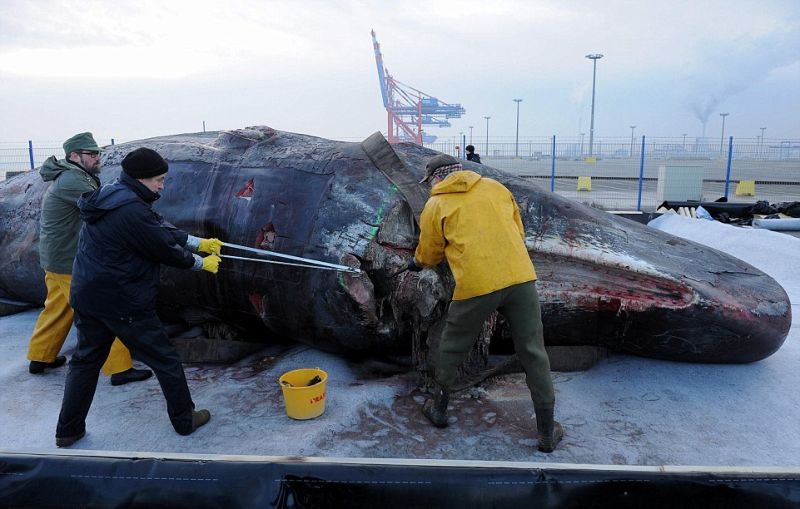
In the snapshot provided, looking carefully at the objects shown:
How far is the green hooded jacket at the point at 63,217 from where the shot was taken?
4172mm

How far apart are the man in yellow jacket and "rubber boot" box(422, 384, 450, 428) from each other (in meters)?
0.25

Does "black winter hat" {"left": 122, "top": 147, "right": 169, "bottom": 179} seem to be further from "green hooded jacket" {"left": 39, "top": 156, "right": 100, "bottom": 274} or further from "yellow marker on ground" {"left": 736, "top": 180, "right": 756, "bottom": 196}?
"yellow marker on ground" {"left": 736, "top": 180, "right": 756, "bottom": 196}

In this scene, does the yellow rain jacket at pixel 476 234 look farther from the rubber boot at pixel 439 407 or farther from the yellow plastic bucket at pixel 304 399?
the yellow plastic bucket at pixel 304 399

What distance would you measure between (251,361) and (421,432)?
174cm

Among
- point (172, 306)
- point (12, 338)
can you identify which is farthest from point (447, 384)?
point (12, 338)

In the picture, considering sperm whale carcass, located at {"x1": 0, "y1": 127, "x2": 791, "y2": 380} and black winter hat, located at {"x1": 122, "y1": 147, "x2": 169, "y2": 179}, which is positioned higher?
black winter hat, located at {"x1": 122, "y1": 147, "x2": 169, "y2": 179}

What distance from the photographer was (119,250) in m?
3.33

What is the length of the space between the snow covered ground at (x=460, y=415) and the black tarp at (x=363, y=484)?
0.41 meters

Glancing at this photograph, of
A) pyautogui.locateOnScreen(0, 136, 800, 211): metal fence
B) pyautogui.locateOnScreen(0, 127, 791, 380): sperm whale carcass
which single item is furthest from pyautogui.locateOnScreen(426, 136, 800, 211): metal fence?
pyautogui.locateOnScreen(0, 127, 791, 380): sperm whale carcass

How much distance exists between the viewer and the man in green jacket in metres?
4.17

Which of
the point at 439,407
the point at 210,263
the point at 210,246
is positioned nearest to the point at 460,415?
the point at 439,407

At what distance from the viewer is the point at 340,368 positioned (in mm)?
4559

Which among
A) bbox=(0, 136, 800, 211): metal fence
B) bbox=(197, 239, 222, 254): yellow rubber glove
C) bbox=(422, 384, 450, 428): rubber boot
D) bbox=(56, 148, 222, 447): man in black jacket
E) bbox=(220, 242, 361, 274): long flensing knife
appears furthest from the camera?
bbox=(0, 136, 800, 211): metal fence

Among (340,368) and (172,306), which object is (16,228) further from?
(340,368)
